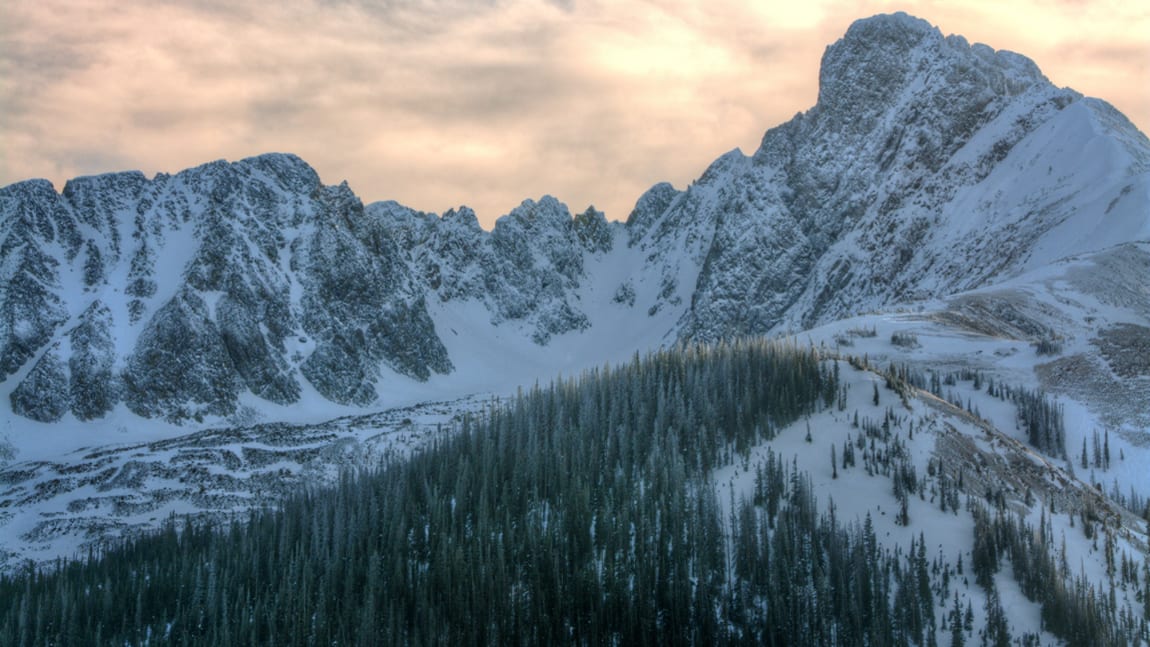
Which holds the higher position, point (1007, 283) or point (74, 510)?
point (1007, 283)

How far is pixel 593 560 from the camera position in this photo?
71.6 meters

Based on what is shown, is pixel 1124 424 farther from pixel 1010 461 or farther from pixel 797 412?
pixel 797 412

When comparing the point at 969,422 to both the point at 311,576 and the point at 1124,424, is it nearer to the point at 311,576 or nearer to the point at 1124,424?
the point at 1124,424

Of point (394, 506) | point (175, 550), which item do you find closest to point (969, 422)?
point (394, 506)

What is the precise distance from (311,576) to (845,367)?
4531cm

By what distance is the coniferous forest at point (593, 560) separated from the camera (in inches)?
2346

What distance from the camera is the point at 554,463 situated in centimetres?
8744

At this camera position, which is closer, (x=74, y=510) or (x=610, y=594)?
(x=610, y=594)

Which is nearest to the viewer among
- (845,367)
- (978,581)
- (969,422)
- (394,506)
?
(978,581)

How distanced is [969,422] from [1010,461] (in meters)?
4.17

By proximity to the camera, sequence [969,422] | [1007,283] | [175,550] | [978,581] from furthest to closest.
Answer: [1007,283]
[175,550]
[969,422]
[978,581]

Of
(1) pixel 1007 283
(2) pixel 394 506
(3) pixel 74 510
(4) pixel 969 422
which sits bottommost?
(3) pixel 74 510

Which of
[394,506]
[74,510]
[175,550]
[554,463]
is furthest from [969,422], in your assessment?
[74,510]

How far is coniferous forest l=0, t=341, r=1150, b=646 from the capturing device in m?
59.6
